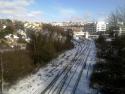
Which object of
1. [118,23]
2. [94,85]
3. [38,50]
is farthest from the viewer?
[118,23]

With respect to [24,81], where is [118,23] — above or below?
above

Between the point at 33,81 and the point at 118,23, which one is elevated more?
the point at 118,23

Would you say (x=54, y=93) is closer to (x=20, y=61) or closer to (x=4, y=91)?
(x=4, y=91)

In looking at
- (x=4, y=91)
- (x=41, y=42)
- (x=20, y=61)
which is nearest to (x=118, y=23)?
(x=41, y=42)

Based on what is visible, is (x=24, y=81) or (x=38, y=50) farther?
(x=38, y=50)

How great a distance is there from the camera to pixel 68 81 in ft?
87.5

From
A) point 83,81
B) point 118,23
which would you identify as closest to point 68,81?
point 83,81

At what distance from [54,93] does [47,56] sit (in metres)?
22.3

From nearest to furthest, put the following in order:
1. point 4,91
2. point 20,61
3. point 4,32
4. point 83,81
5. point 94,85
→ point 4,91, point 94,85, point 83,81, point 20,61, point 4,32

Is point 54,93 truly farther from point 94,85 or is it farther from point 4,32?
point 4,32

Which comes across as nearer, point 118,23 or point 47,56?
point 47,56

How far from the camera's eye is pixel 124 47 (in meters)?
45.1

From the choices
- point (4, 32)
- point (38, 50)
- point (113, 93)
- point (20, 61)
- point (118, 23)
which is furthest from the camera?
point (118, 23)

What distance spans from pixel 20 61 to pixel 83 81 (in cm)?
958
